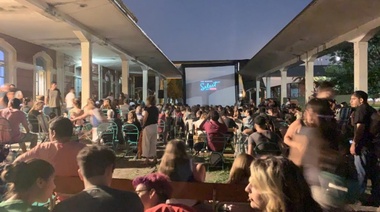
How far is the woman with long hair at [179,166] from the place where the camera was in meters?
3.62

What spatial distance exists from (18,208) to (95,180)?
0.44 m

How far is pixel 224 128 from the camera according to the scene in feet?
25.6

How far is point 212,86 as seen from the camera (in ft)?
93.4

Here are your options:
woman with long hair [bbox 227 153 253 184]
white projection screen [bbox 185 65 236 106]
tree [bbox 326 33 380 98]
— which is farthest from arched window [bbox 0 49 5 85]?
tree [bbox 326 33 380 98]

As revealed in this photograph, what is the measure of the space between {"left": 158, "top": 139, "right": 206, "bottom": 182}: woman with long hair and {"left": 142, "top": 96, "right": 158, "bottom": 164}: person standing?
4.09 meters

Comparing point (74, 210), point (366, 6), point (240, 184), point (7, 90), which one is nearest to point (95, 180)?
point (74, 210)

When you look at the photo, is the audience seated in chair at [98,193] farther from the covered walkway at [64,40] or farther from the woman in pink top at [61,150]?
the covered walkway at [64,40]

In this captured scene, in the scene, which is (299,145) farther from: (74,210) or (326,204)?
(74,210)

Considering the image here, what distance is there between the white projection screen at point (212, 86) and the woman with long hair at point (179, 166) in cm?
2441

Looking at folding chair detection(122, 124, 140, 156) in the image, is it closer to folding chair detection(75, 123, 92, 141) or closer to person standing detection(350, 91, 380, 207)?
folding chair detection(75, 123, 92, 141)

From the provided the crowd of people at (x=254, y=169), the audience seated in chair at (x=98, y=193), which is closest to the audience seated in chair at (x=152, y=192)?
the crowd of people at (x=254, y=169)

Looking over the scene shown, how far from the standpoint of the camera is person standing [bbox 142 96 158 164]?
7918 mm

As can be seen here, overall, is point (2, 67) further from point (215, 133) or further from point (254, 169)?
point (254, 169)

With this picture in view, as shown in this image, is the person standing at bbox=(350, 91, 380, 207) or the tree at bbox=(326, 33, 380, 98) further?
the tree at bbox=(326, 33, 380, 98)
